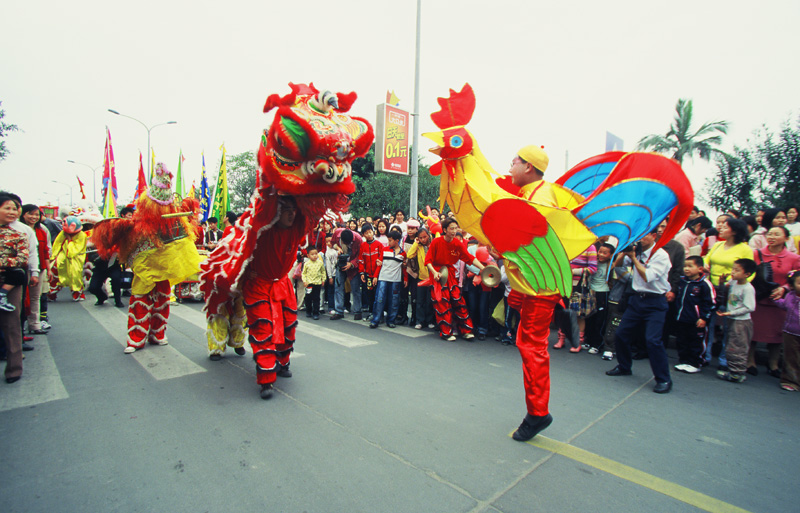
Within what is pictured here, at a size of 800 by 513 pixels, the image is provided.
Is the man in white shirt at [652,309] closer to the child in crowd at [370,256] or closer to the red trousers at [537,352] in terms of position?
the red trousers at [537,352]

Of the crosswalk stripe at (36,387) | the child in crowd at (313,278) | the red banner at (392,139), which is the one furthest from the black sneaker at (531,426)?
the red banner at (392,139)

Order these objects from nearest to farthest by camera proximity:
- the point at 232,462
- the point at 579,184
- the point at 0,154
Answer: the point at 232,462 < the point at 579,184 < the point at 0,154

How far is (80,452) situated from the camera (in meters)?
2.71

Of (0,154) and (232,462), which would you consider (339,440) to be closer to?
(232,462)

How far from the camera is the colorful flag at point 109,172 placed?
11879 millimetres

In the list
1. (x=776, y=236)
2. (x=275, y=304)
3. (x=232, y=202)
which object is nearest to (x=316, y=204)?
(x=275, y=304)

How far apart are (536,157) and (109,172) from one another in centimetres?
1337

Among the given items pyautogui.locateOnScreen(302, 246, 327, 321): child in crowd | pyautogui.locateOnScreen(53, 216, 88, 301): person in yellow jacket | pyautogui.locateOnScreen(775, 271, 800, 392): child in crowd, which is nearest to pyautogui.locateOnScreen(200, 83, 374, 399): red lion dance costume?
pyautogui.locateOnScreen(302, 246, 327, 321): child in crowd

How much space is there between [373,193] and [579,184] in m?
20.4

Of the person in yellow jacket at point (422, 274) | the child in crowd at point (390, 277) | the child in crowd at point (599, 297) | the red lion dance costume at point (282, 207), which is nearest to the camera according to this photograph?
the red lion dance costume at point (282, 207)

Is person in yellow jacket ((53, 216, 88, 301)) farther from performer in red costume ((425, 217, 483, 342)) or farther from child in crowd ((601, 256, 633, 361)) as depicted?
child in crowd ((601, 256, 633, 361))

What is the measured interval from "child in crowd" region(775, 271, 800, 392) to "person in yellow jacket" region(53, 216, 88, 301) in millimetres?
10954

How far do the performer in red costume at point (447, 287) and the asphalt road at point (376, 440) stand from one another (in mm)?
1513

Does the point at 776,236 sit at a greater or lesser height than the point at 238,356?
greater
